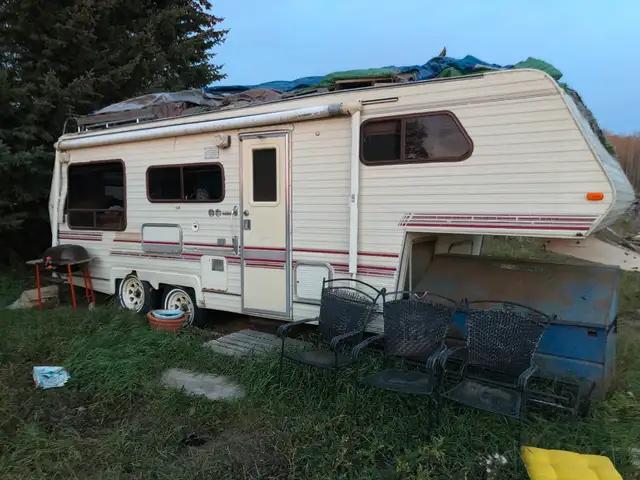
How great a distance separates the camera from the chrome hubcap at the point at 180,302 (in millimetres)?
6352

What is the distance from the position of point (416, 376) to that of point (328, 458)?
0.92m

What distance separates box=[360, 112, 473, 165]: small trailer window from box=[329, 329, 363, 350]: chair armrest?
1.56 meters

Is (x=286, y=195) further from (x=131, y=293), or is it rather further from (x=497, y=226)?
(x=131, y=293)

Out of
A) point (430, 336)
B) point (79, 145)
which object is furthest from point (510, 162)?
point (79, 145)

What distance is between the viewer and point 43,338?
531cm

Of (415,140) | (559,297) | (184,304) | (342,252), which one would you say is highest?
(415,140)

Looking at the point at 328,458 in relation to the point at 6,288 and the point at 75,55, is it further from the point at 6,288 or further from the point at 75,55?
the point at 75,55

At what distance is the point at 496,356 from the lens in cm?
364

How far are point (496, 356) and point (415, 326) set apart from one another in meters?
0.64

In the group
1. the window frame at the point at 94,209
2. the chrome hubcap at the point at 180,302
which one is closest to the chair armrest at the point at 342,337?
the chrome hubcap at the point at 180,302

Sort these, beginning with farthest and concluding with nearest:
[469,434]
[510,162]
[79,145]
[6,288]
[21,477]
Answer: [6,288], [79,145], [510,162], [469,434], [21,477]

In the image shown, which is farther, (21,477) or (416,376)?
(416,376)


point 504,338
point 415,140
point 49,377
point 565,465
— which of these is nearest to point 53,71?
point 49,377

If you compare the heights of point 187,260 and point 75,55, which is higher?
point 75,55
